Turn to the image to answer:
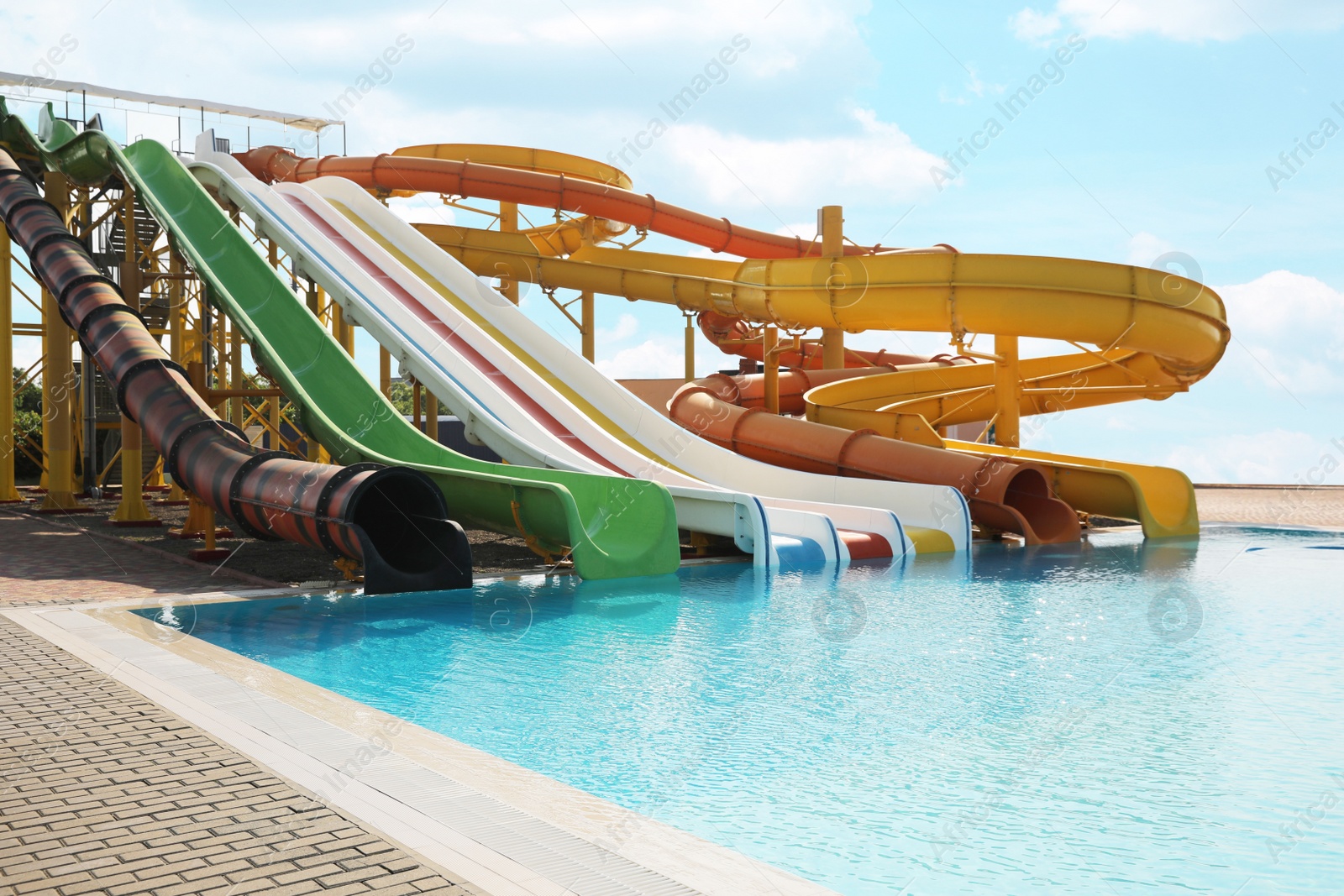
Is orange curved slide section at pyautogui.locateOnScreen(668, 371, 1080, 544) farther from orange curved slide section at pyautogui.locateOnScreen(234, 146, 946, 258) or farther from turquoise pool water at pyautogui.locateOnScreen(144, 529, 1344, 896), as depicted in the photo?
orange curved slide section at pyautogui.locateOnScreen(234, 146, 946, 258)

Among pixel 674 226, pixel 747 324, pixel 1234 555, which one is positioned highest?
pixel 674 226

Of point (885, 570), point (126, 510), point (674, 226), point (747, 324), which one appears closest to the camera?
point (885, 570)

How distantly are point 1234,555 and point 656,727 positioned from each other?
9.23 metres

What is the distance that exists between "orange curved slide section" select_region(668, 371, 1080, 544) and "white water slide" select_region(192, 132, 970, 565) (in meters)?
0.73

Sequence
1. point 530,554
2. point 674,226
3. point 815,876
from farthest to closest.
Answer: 1. point 674,226
2. point 530,554
3. point 815,876

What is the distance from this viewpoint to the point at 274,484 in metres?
8.48

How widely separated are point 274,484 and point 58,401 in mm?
8164

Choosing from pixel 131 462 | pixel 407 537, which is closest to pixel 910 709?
pixel 407 537

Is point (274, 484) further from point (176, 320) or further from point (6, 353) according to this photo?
point (6, 353)

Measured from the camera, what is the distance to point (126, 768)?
3537mm

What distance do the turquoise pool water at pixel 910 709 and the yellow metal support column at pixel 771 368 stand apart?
6.78 m

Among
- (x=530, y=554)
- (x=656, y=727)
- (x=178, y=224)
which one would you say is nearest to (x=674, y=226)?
(x=178, y=224)

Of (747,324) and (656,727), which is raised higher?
(747,324)

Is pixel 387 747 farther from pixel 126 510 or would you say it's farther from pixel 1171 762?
pixel 126 510
